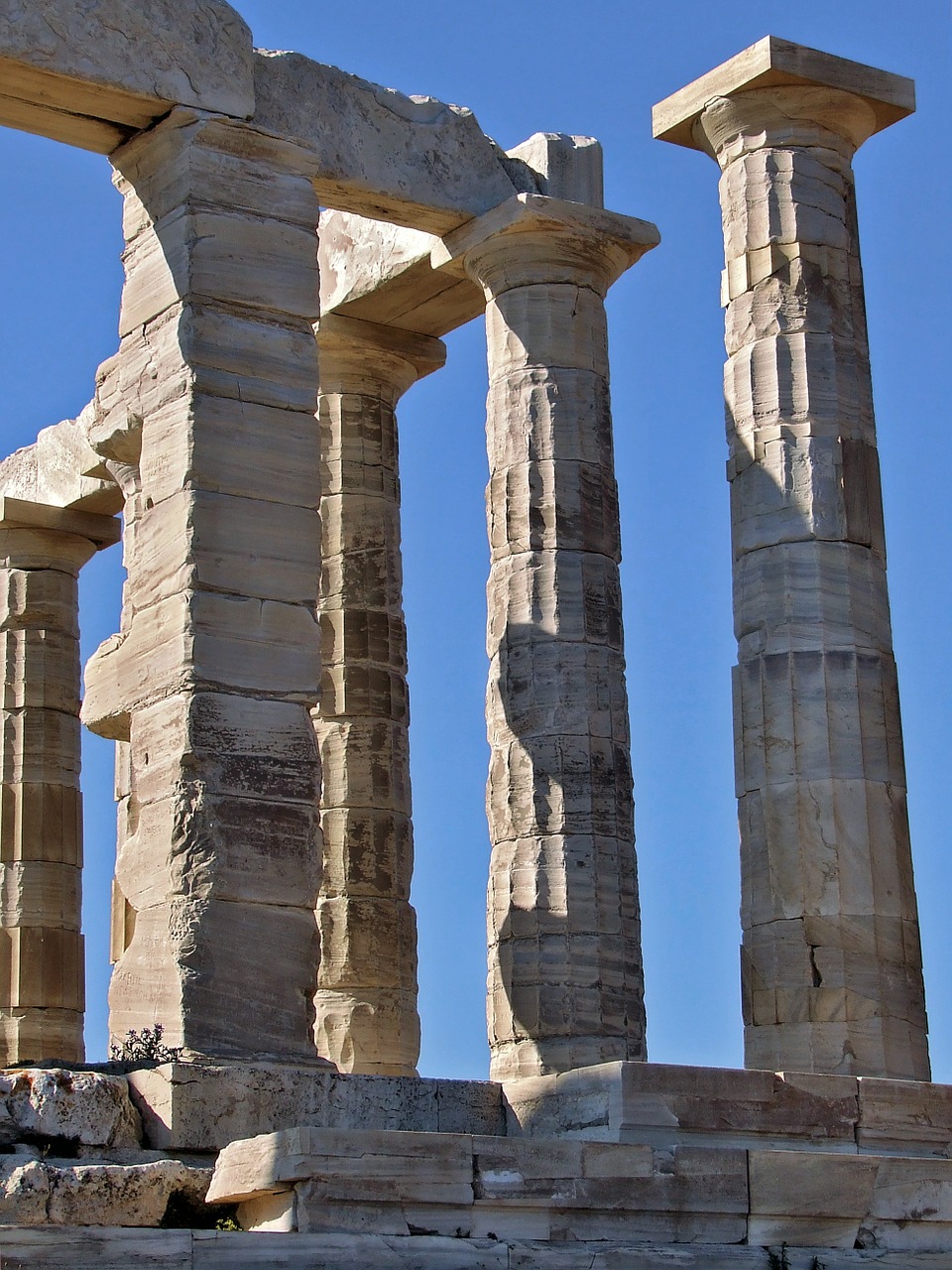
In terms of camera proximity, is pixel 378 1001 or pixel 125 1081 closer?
pixel 125 1081

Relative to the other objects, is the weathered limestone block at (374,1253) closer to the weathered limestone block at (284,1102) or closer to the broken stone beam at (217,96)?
the weathered limestone block at (284,1102)

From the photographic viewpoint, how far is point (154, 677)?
72.9ft

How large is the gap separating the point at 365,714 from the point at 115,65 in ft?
28.3

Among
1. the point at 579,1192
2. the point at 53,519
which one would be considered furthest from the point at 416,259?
the point at 579,1192

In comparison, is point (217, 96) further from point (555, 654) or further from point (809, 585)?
point (809, 585)

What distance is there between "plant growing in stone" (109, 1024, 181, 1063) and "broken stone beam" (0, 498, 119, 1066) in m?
11.0

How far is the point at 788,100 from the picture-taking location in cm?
2584

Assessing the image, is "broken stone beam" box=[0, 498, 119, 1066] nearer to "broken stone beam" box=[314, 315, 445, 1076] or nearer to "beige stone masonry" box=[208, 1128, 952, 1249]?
"broken stone beam" box=[314, 315, 445, 1076]

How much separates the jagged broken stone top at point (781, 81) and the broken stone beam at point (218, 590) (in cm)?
464

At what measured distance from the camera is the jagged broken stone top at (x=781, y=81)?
25672 millimetres

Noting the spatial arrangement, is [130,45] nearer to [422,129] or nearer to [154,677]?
[422,129]

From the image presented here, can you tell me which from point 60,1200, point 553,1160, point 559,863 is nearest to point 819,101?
point 559,863

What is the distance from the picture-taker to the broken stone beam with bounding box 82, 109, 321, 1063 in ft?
69.6

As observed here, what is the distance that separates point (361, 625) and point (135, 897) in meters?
8.13
